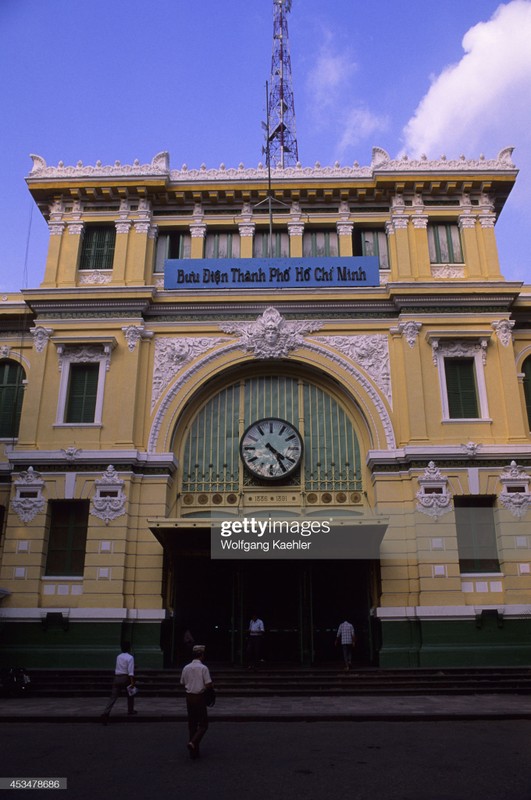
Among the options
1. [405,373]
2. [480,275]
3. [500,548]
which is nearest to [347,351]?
[405,373]

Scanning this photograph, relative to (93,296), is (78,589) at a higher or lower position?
lower

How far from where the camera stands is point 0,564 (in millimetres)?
22641

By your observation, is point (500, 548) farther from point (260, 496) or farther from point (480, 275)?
point (480, 275)

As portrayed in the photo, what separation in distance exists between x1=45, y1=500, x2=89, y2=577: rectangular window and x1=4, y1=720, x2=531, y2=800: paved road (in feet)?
26.6

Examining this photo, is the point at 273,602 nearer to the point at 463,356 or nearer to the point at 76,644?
the point at 76,644

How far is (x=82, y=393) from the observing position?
24203 mm

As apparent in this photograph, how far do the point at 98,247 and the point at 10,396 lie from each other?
6557mm

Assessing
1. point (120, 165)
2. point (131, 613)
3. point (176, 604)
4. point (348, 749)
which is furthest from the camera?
point (120, 165)

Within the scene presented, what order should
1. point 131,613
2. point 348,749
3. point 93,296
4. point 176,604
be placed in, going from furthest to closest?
1. point 93,296
2. point 176,604
3. point 131,613
4. point 348,749

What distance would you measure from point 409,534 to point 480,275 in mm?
10018

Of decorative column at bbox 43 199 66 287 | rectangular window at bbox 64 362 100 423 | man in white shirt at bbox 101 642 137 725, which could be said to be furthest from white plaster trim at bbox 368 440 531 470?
decorative column at bbox 43 199 66 287

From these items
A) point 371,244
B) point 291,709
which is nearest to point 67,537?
point 291,709

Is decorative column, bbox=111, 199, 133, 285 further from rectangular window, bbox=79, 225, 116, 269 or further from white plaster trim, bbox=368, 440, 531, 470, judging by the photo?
white plaster trim, bbox=368, 440, 531, 470

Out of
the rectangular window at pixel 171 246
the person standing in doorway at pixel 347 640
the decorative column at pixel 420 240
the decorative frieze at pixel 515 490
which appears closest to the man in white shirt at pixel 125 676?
the person standing in doorway at pixel 347 640
